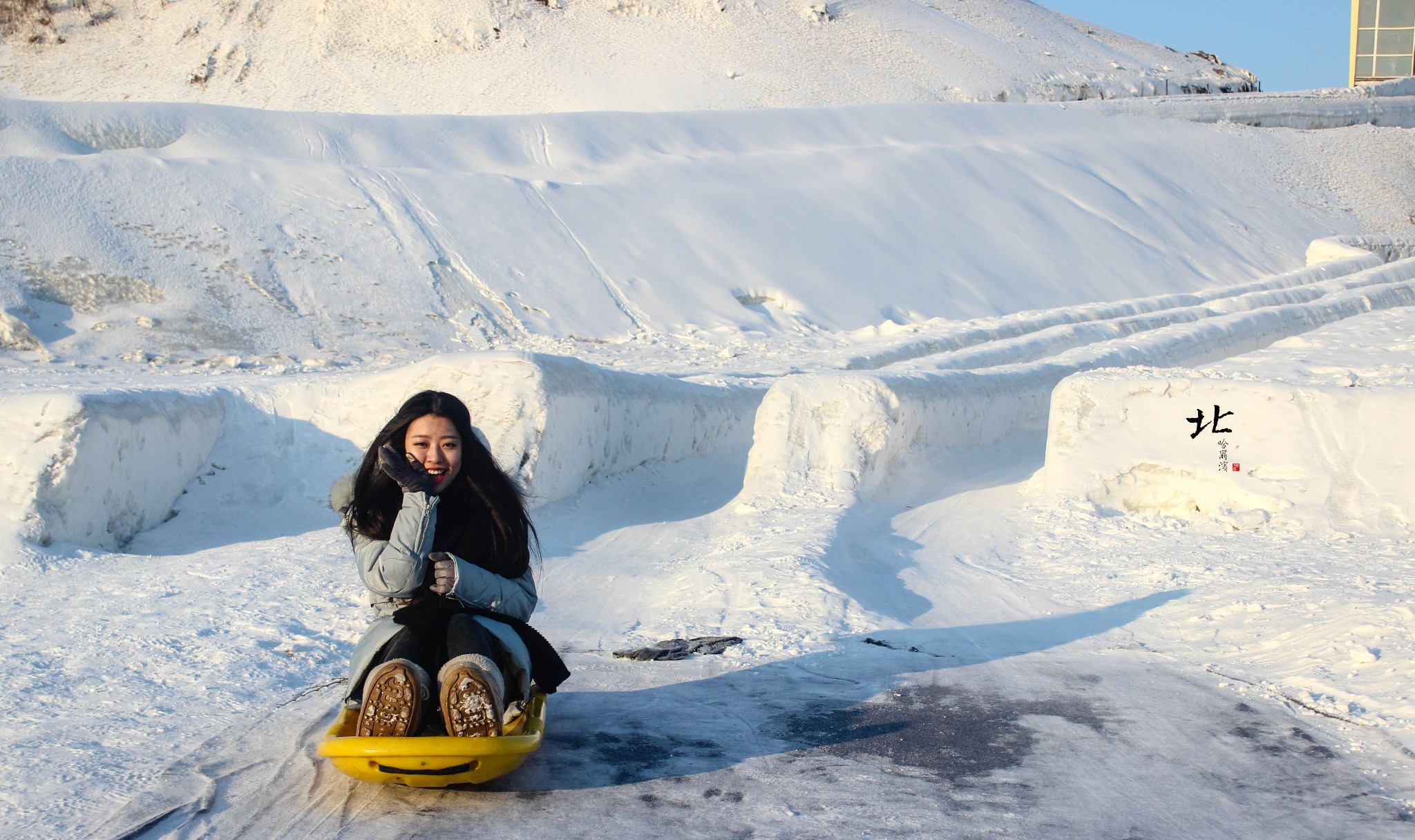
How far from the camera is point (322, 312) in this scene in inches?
437

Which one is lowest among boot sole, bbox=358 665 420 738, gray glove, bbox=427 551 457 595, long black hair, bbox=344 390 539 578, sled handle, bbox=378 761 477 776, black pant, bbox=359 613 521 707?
sled handle, bbox=378 761 477 776

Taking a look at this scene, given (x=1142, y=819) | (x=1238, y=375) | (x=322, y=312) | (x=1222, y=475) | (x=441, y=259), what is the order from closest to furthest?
(x=1142, y=819) → (x=1222, y=475) → (x=1238, y=375) → (x=322, y=312) → (x=441, y=259)

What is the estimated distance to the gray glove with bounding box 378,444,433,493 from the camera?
3035mm

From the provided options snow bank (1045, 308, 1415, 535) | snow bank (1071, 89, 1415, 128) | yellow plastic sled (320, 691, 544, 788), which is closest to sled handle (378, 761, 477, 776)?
yellow plastic sled (320, 691, 544, 788)

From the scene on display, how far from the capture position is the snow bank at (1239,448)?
636 centimetres

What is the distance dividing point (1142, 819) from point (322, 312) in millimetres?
Answer: 9425

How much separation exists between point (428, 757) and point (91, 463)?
402 centimetres

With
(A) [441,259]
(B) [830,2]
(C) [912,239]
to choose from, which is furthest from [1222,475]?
(B) [830,2]

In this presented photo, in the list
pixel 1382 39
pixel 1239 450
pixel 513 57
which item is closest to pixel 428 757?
pixel 1239 450

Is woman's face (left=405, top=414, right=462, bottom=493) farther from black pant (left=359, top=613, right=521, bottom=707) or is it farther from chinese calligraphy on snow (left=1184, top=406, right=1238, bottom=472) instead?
chinese calligraphy on snow (left=1184, top=406, right=1238, bottom=472)


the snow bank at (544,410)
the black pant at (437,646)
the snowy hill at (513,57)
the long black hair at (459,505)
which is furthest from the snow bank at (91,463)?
the snowy hill at (513,57)

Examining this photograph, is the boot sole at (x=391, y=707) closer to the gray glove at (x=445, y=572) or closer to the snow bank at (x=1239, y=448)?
the gray glove at (x=445, y=572)

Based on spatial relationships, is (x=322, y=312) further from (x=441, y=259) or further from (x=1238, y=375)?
(x=1238, y=375)

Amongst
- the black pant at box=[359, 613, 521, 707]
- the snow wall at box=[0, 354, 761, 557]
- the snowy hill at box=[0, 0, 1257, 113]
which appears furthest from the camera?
the snowy hill at box=[0, 0, 1257, 113]
